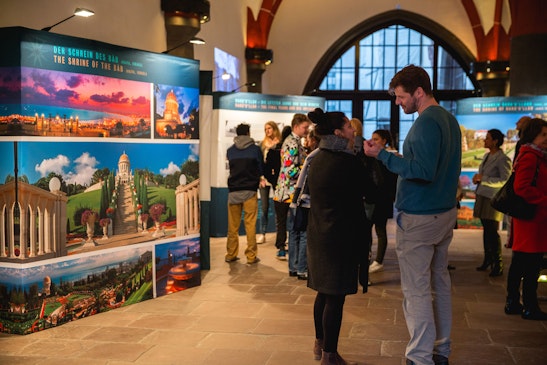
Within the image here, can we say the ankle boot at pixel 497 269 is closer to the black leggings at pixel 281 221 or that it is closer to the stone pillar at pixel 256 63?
the black leggings at pixel 281 221

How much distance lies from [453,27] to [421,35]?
2.79 feet

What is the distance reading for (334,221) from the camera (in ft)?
12.0

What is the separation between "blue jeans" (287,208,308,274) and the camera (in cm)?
638

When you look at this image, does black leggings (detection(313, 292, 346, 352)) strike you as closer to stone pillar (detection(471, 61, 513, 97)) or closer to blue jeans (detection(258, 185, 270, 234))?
blue jeans (detection(258, 185, 270, 234))

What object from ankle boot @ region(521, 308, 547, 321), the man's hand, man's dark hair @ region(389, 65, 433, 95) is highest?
man's dark hair @ region(389, 65, 433, 95)

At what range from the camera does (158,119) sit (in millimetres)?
5680

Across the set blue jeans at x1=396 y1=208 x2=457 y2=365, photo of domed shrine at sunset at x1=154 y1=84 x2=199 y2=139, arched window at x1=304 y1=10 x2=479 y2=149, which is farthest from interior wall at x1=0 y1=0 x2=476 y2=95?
blue jeans at x1=396 y1=208 x2=457 y2=365

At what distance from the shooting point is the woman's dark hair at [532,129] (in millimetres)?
4707

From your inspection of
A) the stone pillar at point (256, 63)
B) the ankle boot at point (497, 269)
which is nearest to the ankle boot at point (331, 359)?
the ankle boot at point (497, 269)

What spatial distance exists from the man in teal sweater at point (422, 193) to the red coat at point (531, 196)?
1.44m

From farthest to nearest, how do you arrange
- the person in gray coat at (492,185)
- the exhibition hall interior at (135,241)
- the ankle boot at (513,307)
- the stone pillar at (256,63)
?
the stone pillar at (256,63), the person in gray coat at (492,185), the ankle boot at (513,307), the exhibition hall interior at (135,241)

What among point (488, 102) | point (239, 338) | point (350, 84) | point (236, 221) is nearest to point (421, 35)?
point (350, 84)

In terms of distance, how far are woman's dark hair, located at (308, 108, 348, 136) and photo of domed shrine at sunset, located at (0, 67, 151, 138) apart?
6.77 feet

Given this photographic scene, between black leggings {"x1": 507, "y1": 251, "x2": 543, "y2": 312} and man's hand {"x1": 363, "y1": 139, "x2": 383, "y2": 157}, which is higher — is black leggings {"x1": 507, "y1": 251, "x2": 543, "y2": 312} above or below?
below
